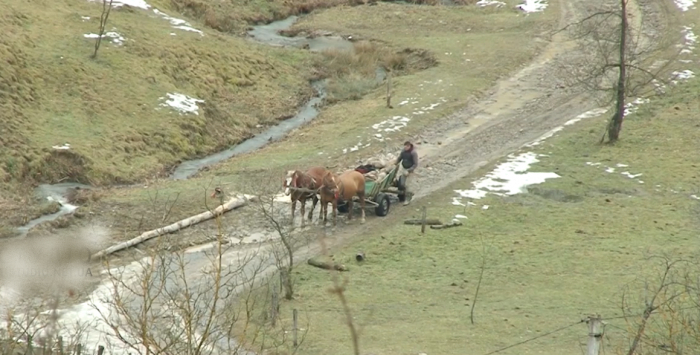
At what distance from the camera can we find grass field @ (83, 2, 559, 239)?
3344 cm

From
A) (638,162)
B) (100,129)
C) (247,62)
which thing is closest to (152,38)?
(247,62)

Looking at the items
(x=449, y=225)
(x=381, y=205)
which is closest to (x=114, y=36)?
(x=381, y=205)

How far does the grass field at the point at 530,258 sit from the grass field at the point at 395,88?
5652mm

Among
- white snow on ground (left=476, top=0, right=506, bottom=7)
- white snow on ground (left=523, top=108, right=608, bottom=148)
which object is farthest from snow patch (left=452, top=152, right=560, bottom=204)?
white snow on ground (left=476, top=0, right=506, bottom=7)

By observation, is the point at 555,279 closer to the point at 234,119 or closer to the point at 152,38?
the point at 234,119

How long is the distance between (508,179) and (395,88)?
41.1 ft

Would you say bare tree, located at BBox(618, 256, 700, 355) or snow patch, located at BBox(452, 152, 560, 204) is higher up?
bare tree, located at BBox(618, 256, 700, 355)

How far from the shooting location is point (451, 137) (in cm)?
3966

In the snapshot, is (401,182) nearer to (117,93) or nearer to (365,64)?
(117,93)

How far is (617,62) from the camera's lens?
43.8 meters

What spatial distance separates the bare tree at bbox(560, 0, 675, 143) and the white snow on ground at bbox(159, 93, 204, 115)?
15.3 m

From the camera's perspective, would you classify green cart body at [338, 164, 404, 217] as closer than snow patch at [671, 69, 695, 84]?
Yes

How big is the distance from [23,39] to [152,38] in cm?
673

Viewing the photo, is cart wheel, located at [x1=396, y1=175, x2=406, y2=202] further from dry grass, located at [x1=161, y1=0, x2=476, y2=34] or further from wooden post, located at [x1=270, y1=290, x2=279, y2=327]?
dry grass, located at [x1=161, y1=0, x2=476, y2=34]
